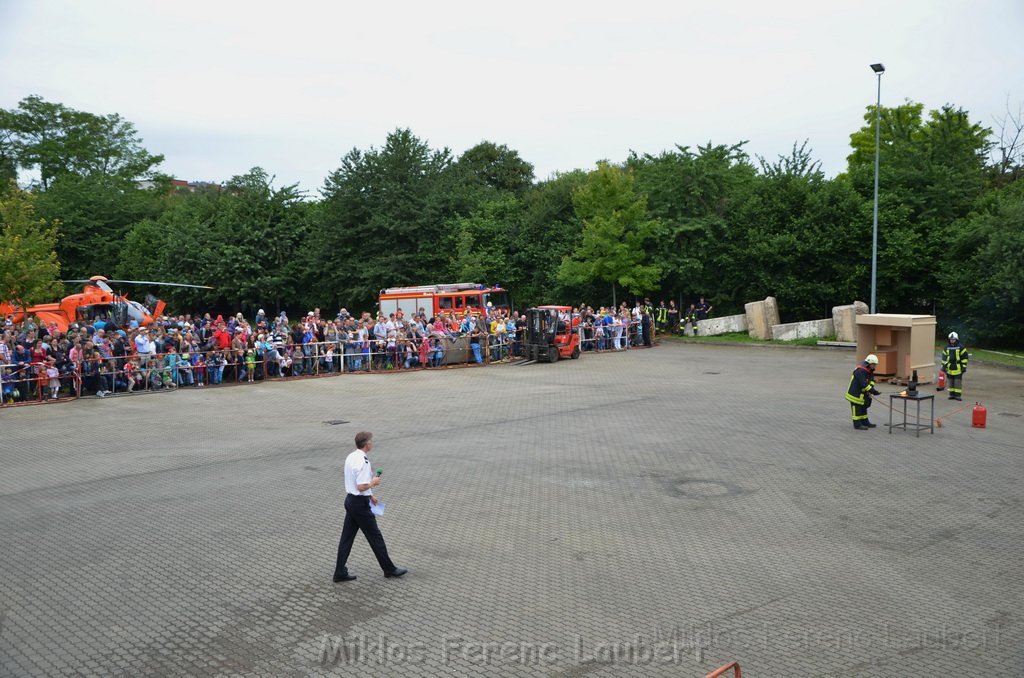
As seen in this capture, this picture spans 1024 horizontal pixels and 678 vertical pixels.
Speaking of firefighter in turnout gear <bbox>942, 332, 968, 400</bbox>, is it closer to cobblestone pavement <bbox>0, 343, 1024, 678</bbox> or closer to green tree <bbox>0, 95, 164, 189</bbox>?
cobblestone pavement <bbox>0, 343, 1024, 678</bbox>

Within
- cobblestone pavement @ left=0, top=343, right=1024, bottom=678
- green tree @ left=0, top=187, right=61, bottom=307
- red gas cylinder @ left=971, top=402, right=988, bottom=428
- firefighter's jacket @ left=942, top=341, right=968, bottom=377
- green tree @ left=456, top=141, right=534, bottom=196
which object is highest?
green tree @ left=456, top=141, right=534, bottom=196

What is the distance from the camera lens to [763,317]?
113 feet

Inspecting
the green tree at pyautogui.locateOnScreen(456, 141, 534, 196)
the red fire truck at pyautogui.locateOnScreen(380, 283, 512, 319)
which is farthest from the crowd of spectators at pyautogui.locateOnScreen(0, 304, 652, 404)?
the green tree at pyautogui.locateOnScreen(456, 141, 534, 196)

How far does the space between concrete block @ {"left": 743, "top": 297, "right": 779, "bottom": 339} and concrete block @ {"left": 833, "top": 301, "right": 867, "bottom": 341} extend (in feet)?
10.1

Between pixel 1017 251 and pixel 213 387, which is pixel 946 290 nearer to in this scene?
pixel 1017 251

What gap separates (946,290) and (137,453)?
31.4 metres

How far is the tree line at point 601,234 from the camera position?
3353cm

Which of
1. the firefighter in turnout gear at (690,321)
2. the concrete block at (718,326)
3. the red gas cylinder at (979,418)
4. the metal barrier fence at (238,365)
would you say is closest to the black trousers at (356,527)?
the red gas cylinder at (979,418)

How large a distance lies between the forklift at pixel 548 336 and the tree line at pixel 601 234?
977 cm

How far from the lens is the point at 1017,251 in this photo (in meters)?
29.4

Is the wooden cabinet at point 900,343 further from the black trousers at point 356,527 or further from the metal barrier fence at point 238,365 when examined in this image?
the black trousers at point 356,527

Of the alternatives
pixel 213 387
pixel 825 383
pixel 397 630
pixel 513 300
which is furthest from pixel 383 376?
pixel 513 300

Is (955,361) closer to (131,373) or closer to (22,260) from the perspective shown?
(131,373)

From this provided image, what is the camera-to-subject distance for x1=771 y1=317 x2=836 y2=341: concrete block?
33625 millimetres
